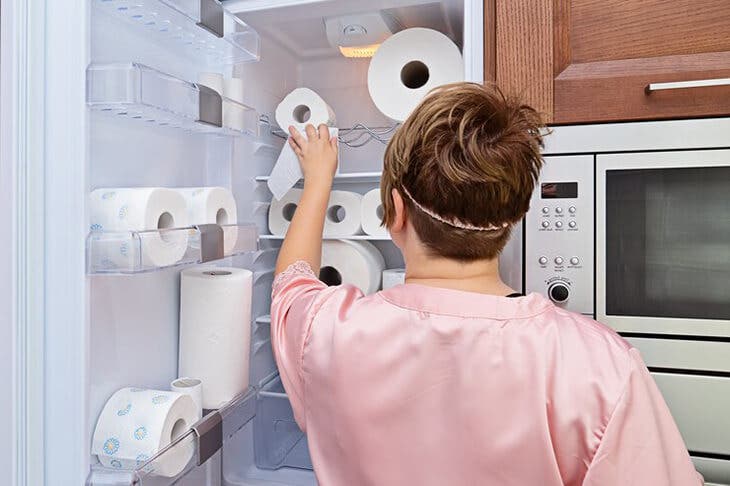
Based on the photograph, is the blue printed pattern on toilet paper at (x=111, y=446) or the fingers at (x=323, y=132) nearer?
the blue printed pattern on toilet paper at (x=111, y=446)

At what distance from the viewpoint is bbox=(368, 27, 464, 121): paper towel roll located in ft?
4.01

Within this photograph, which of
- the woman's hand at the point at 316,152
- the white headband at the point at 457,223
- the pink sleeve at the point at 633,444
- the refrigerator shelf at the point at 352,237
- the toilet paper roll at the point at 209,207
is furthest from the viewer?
the refrigerator shelf at the point at 352,237

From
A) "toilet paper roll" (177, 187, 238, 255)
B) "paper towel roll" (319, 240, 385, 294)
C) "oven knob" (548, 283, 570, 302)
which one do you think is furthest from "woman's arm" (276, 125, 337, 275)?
"oven knob" (548, 283, 570, 302)

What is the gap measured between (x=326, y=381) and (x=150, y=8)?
0.65 m

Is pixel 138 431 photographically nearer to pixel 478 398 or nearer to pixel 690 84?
pixel 478 398

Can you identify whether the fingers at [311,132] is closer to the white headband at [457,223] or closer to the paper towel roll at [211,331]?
the paper towel roll at [211,331]

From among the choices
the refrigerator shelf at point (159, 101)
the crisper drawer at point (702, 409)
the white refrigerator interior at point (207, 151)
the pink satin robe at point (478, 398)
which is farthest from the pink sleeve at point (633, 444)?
the refrigerator shelf at point (159, 101)

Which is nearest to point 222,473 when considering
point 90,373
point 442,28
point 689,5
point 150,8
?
point 90,373

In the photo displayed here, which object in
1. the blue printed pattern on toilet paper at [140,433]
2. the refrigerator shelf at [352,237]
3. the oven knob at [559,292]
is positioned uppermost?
the refrigerator shelf at [352,237]

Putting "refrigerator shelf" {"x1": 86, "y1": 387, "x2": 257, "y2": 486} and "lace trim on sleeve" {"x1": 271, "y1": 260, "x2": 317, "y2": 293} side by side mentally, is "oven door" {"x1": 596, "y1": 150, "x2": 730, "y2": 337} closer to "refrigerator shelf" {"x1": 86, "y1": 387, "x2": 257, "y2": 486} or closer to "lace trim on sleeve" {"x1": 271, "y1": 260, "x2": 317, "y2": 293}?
"lace trim on sleeve" {"x1": 271, "y1": 260, "x2": 317, "y2": 293}

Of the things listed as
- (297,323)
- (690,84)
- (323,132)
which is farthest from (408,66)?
(297,323)

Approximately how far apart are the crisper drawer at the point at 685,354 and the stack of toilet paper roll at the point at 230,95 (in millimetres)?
845

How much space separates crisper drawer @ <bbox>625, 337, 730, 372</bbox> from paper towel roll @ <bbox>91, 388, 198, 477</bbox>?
81cm

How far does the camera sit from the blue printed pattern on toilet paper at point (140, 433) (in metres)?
0.84
